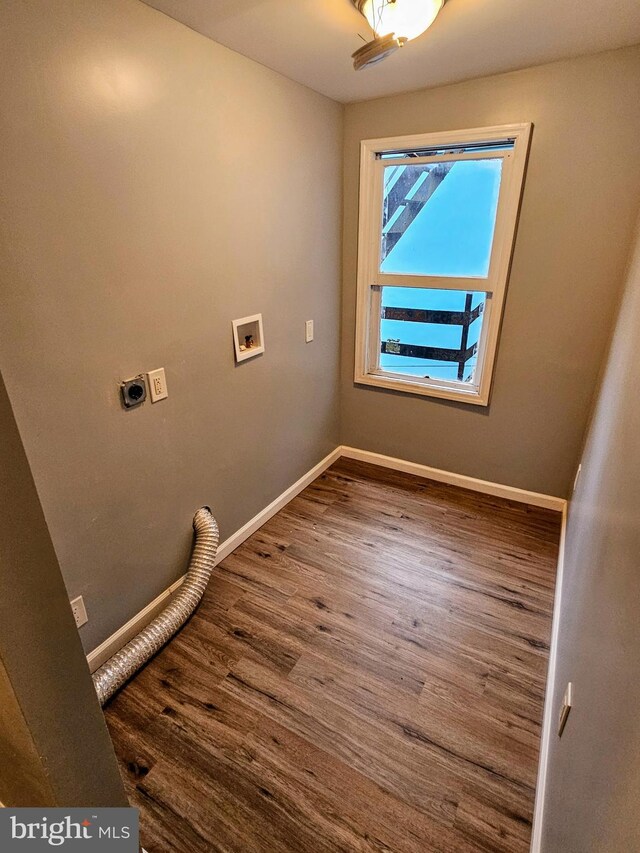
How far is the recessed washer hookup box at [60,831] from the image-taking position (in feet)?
3.24

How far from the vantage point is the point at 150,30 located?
1403mm

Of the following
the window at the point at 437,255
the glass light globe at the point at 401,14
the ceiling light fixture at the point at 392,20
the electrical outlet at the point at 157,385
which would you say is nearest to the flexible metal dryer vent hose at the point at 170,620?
the electrical outlet at the point at 157,385

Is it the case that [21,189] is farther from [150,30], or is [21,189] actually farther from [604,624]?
[604,624]

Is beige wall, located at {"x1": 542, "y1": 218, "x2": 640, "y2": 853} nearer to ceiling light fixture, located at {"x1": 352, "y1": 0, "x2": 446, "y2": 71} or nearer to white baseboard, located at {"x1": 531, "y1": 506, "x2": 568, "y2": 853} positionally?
white baseboard, located at {"x1": 531, "y1": 506, "x2": 568, "y2": 853}

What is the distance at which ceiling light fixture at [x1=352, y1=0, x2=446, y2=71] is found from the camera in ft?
4.33

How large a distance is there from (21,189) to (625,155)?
2444mm

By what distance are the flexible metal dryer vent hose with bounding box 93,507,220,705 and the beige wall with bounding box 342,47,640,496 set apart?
163cm

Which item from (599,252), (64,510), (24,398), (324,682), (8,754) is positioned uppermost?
(599,252)

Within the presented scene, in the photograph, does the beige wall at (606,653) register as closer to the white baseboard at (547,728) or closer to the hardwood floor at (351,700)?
the white baseboard at (547,728)

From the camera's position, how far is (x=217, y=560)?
2270mm

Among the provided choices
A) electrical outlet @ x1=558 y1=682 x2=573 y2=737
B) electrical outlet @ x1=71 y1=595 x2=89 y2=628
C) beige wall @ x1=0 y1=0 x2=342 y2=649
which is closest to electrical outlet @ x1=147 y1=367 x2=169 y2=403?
beige wall @ x1=0 y1=0 x2=342 y2=649

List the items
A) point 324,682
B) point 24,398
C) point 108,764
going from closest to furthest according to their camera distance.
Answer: point 108,764 → point 24,398 → point 324,682

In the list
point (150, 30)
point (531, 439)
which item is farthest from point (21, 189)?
point (531, 439)

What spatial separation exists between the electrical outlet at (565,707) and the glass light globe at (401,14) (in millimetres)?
2119
